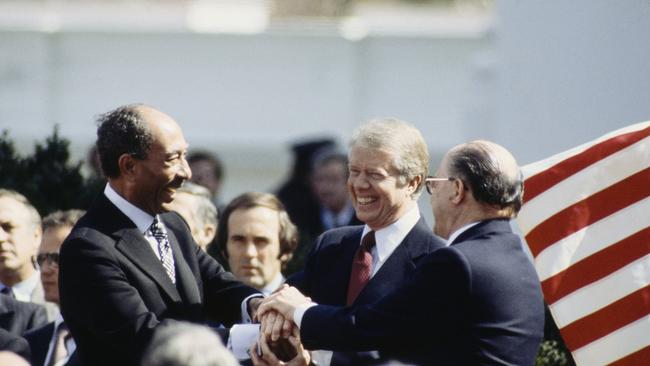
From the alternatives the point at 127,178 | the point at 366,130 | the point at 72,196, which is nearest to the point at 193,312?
the point at 127,178

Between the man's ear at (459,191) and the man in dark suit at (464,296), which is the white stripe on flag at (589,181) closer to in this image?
the man in dark suit at (464,296)

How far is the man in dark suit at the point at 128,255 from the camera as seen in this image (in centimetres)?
646

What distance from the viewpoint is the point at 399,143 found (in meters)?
6.75

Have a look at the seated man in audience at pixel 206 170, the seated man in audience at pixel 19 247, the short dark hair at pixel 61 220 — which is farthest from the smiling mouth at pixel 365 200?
the seated man in audience at pixel 206 170

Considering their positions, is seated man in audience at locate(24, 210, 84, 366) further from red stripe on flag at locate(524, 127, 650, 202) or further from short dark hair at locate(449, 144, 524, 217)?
red stripe on flag at locate(524, 127, 650, 202)

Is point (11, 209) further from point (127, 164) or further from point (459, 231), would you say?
point (459, 231)

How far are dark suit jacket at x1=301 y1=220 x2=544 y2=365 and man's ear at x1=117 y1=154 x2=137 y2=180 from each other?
111cm

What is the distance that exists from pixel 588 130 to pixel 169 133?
12.4 feet

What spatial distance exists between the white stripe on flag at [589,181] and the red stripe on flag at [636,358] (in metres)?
0.76

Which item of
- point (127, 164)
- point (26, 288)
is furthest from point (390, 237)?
point (26, 288)

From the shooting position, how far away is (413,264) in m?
6.68

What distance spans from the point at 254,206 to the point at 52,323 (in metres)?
1.43

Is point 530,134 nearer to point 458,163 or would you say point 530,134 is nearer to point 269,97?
point 458,163

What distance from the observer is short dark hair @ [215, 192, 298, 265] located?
9031 mm
